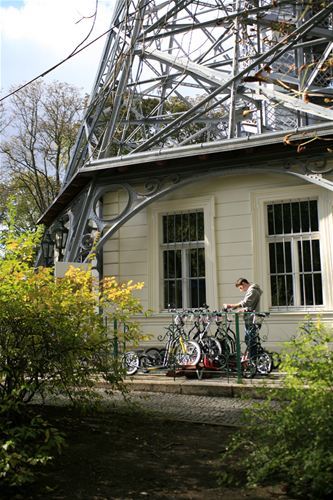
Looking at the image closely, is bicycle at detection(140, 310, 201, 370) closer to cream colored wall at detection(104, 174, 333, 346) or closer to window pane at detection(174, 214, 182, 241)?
cream colored wall at detection(104, 174, 333, 346)

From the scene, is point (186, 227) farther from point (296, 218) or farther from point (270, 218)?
point (296, 218)

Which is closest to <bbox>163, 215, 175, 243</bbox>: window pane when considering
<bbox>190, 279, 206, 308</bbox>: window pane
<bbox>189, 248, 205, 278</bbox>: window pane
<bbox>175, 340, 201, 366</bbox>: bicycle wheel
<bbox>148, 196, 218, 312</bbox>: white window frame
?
<bbox>148, 196, 218, 312</bbox>: white window frame

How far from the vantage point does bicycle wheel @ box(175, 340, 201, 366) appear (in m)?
9.38

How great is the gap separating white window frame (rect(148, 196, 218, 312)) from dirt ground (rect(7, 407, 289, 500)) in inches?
220

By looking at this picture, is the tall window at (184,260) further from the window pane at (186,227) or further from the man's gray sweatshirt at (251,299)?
the man's gray sweatshirt at (251,299)

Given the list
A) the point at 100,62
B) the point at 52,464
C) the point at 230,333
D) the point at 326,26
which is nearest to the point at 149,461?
the point at 52,464

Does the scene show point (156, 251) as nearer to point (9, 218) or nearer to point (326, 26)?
point (9, 218)

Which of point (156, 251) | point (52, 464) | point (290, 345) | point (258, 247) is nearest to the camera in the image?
point (290, 345)

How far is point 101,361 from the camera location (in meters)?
5.76

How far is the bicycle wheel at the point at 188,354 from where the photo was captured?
9375mm

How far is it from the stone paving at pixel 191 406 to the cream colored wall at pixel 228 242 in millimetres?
3283

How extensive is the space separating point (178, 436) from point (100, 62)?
11.5 meters

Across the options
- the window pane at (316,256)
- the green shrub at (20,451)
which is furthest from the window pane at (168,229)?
the green shrub at (20,451)

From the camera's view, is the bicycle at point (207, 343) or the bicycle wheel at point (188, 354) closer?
the bicycle wheel at point (188, 354)
